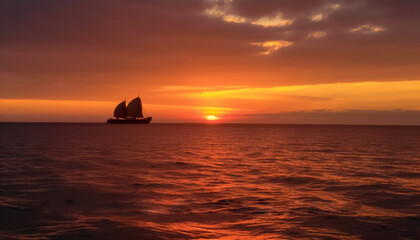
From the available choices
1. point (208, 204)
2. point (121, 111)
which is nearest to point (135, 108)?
point (121, 111)

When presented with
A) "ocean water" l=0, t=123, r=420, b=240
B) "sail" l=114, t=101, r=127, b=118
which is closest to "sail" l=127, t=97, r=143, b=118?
"sail" l=114, t=101, r=127, b=118

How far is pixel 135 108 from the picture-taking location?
7451 inches

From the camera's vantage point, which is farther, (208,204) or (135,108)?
(135,108)

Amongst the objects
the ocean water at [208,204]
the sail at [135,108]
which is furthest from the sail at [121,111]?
the ocean water at [208,204]

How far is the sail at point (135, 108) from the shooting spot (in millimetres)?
187125

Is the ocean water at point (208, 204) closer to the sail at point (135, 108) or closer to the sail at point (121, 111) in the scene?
the sail at point (135, 108)

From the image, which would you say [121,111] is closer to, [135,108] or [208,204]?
[135,108]

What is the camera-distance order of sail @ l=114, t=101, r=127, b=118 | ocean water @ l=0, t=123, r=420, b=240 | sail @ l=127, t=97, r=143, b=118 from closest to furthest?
ocean water @ l=0, t=123, r=420, b=240
sail @ l=127, t=97, r=143, b=118
sail @ l=114, t=101, r=127, b=118

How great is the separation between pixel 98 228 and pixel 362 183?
14.4m

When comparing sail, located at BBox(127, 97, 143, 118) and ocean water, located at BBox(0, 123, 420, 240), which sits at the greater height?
sail, located at BBox(127, 97, 143, 118)

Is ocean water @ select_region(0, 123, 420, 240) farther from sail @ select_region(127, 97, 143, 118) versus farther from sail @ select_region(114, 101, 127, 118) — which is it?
sail @ select_region(114, 101, 127, 118)

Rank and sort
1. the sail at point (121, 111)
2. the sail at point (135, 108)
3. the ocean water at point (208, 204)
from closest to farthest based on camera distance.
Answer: the ocean water at point (208, 204)
the sail at point (135, 108)
the sail at point (121, 111)

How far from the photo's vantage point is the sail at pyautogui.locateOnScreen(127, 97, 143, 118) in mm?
187125

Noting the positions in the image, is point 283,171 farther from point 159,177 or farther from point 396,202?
point 396,202
